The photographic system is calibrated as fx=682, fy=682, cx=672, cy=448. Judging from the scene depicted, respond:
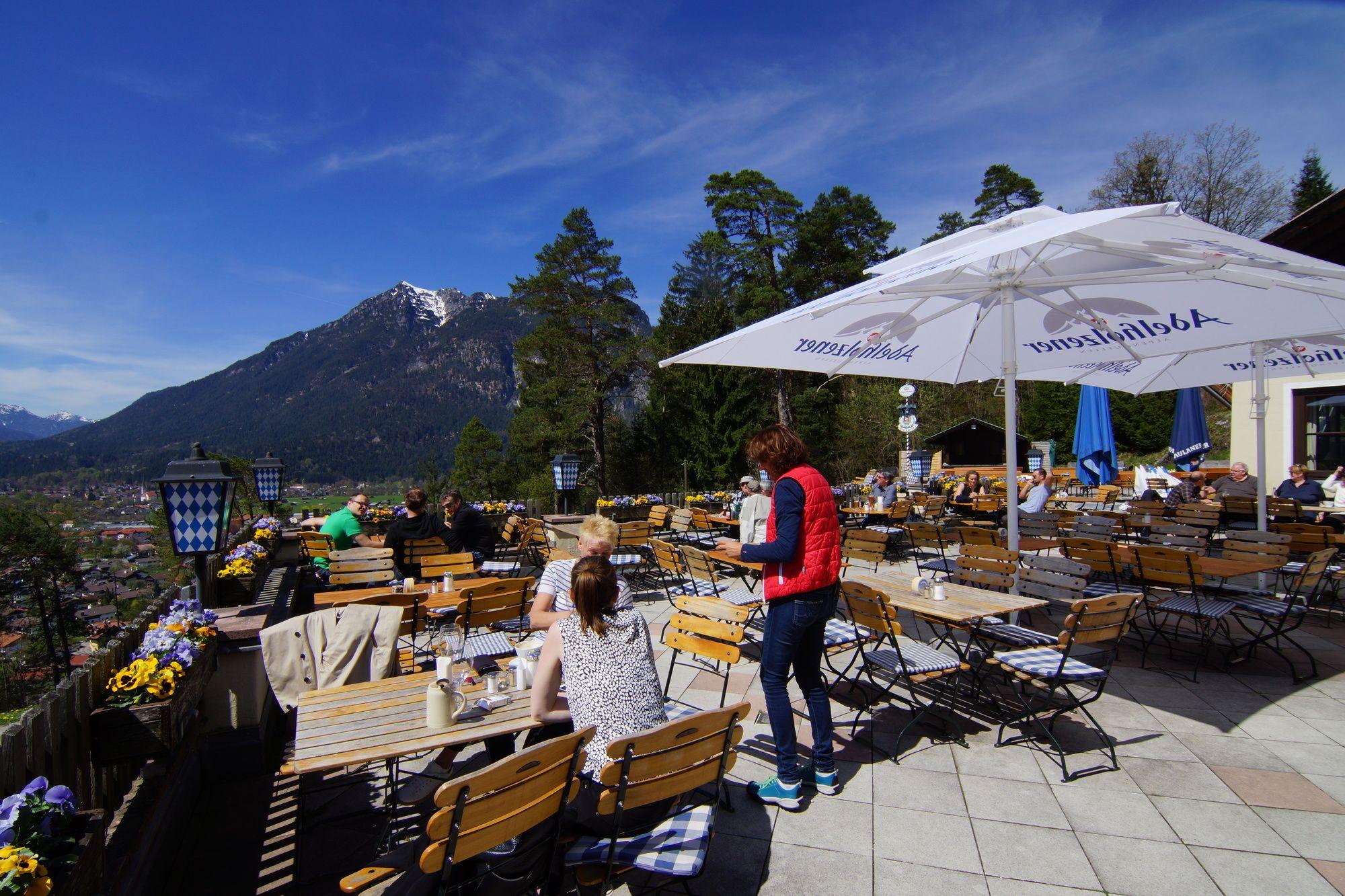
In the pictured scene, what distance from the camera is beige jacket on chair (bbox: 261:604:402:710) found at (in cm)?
312

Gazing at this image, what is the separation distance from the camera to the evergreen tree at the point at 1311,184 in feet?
86.3

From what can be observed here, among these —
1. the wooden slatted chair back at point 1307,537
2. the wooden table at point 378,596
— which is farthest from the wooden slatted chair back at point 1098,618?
the wooden slatted chair back at point 1307,537

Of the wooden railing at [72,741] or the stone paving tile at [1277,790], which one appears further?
the stone paving tile at [1277,790]

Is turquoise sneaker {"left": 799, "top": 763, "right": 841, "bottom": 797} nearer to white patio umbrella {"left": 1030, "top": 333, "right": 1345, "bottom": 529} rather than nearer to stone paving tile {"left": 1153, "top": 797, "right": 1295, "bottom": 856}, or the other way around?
stone paving tile {"left": 1153, "top": 797, "right": 1295, "bottom": 856}

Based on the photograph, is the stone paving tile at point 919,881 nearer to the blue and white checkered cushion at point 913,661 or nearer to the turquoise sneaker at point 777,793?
the turquoise sneaker at point 777,793

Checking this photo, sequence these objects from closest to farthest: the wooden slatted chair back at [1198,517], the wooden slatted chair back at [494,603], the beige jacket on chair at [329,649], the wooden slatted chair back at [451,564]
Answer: the beige jacket on chair at [329,649] → the wooden slatted chair back at [494,603] → the wooden slatted chair back at [451,564] → the wooden slatted chair back at [1198,517]

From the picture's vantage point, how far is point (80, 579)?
56.9 feet

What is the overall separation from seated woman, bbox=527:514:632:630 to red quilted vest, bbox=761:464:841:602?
65cm

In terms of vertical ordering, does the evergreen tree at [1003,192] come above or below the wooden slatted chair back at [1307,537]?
above

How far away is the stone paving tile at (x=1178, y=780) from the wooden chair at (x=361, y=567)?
5.45 meters

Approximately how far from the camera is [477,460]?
39875 mm

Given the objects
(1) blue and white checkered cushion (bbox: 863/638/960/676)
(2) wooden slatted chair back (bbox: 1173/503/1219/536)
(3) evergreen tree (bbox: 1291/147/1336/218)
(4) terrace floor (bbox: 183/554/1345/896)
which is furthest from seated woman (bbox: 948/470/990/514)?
(3) evergreen tree (bbox: 1291/147/1336/218)

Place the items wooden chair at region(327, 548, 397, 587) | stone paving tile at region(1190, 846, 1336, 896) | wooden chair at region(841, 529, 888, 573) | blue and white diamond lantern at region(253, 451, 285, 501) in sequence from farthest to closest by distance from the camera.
Answer: 1. blue and white diamond lantern at region(253, 451, 285, 501)
2. wooden chair at region(841, 529, 888, 573)
3. wooden chair at region(327, 548, 397, 587)
4. stone paving tile at region(1190, 846, 1336, 896)

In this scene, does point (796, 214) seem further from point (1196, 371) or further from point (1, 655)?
point (1, 655)
